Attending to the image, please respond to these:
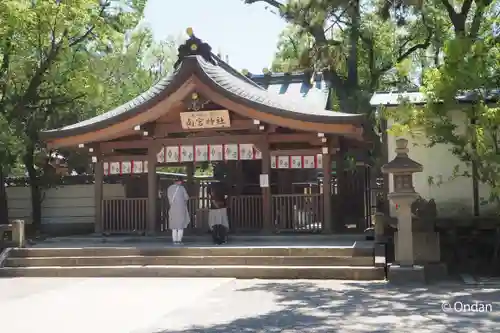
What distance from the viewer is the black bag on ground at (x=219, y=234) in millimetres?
14703

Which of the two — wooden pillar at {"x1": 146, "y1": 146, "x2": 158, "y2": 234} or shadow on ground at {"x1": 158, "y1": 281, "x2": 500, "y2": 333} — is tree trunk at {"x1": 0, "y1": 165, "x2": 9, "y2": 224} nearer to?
wooden pillar at {"x1": 146, "y1": 146, "x2": 158, "y2": 234}

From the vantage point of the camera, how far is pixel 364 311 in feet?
27.6

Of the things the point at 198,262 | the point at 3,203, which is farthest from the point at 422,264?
the point at 3,203

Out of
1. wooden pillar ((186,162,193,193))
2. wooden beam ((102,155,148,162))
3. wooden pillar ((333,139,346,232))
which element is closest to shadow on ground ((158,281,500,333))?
wooden pillar ((333,139,346,232))

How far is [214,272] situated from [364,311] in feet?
15.6

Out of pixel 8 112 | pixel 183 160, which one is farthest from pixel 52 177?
pixel 183 160

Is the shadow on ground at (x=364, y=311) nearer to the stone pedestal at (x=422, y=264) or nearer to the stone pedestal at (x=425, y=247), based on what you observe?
the stone pedestal at (x=422, y=264)

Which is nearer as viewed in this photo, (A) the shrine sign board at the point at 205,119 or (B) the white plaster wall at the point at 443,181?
(B) the white plaster wall at the point at 443,181

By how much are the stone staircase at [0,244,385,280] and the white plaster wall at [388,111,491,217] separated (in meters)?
1.98

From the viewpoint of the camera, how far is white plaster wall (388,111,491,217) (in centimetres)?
1270

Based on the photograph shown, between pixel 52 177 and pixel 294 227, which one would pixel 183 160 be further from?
pixel 52 177

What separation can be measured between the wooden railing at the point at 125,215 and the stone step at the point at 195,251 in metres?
3.15

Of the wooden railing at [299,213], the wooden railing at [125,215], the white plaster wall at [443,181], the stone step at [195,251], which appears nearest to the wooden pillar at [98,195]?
the wooden railing at [125,215]

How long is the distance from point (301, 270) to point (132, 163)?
750 cm
